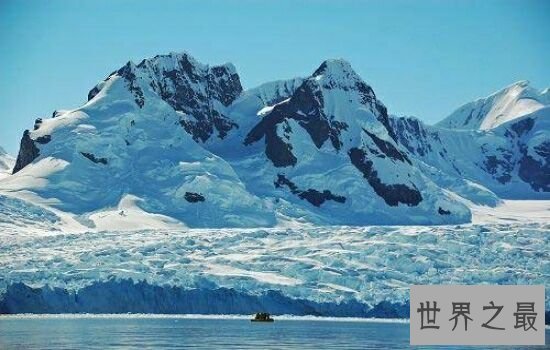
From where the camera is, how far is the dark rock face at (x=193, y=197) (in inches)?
7293

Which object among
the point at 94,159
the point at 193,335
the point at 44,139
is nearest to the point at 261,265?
the point at 193,335

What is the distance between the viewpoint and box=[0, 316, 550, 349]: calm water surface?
239 feet

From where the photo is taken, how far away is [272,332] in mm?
90375

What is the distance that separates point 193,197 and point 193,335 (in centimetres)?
10158

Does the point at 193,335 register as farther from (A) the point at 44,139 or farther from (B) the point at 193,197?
(A) the point at 44,139

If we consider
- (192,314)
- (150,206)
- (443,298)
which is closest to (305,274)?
(192,314)

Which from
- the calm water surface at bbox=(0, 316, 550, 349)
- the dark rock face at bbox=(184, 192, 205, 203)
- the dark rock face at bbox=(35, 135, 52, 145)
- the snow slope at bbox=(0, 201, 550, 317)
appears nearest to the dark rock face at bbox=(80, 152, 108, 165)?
the dark rock face at bbox=(35, 135, 52, 145)

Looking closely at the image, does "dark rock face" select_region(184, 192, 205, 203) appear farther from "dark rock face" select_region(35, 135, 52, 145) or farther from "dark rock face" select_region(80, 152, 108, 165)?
"dark rock face" select_region(35, 135, 52, 145)

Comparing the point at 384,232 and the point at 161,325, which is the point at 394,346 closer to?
the point at 161,325

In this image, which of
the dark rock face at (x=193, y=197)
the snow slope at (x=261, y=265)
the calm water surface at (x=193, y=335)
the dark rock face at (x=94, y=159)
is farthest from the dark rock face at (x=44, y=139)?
the calm water surface at (x=193, y=335)

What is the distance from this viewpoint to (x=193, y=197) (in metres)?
186

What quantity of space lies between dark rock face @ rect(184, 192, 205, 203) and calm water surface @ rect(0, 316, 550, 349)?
242ft

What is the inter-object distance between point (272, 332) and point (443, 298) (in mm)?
35683

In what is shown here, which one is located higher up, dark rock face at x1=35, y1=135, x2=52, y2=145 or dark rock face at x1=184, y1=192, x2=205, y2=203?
dark rock face at x1=35, y1=135, x2=52, y2=145
